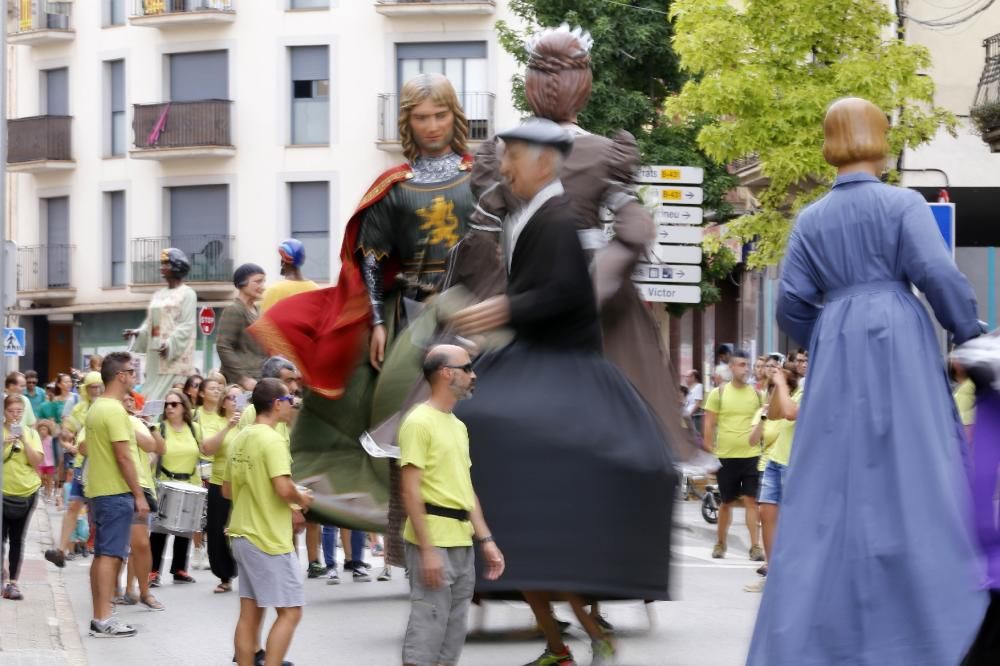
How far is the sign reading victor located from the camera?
2009cm

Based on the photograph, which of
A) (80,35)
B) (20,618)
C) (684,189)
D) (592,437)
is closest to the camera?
(592,437)

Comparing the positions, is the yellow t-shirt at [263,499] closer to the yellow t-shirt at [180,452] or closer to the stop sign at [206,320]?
the yellow t-shirt at [180,452]

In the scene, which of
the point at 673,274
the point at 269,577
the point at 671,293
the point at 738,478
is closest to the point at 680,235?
the point at 673,274

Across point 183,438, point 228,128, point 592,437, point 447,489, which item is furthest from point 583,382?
point 228,128

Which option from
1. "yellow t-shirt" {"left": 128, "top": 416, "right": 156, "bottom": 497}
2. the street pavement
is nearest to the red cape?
the street pavement

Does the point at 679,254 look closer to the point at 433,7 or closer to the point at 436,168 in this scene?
the point at 436,168

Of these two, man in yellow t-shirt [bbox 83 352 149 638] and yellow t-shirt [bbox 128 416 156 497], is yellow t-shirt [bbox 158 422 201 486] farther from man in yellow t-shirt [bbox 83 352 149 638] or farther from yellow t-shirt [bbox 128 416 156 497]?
man in yellow t-shirt [bbox 83 352 149 638]

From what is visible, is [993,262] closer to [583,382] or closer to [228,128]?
[228,128]

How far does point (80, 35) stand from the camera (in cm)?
4338

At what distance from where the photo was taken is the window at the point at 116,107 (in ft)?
140

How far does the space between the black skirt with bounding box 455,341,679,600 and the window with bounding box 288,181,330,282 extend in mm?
33234

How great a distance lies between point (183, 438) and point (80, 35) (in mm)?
31575

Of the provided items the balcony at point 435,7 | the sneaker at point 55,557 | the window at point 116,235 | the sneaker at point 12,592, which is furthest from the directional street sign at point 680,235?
the window at point 116,235

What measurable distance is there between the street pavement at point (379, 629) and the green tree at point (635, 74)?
1740cm
